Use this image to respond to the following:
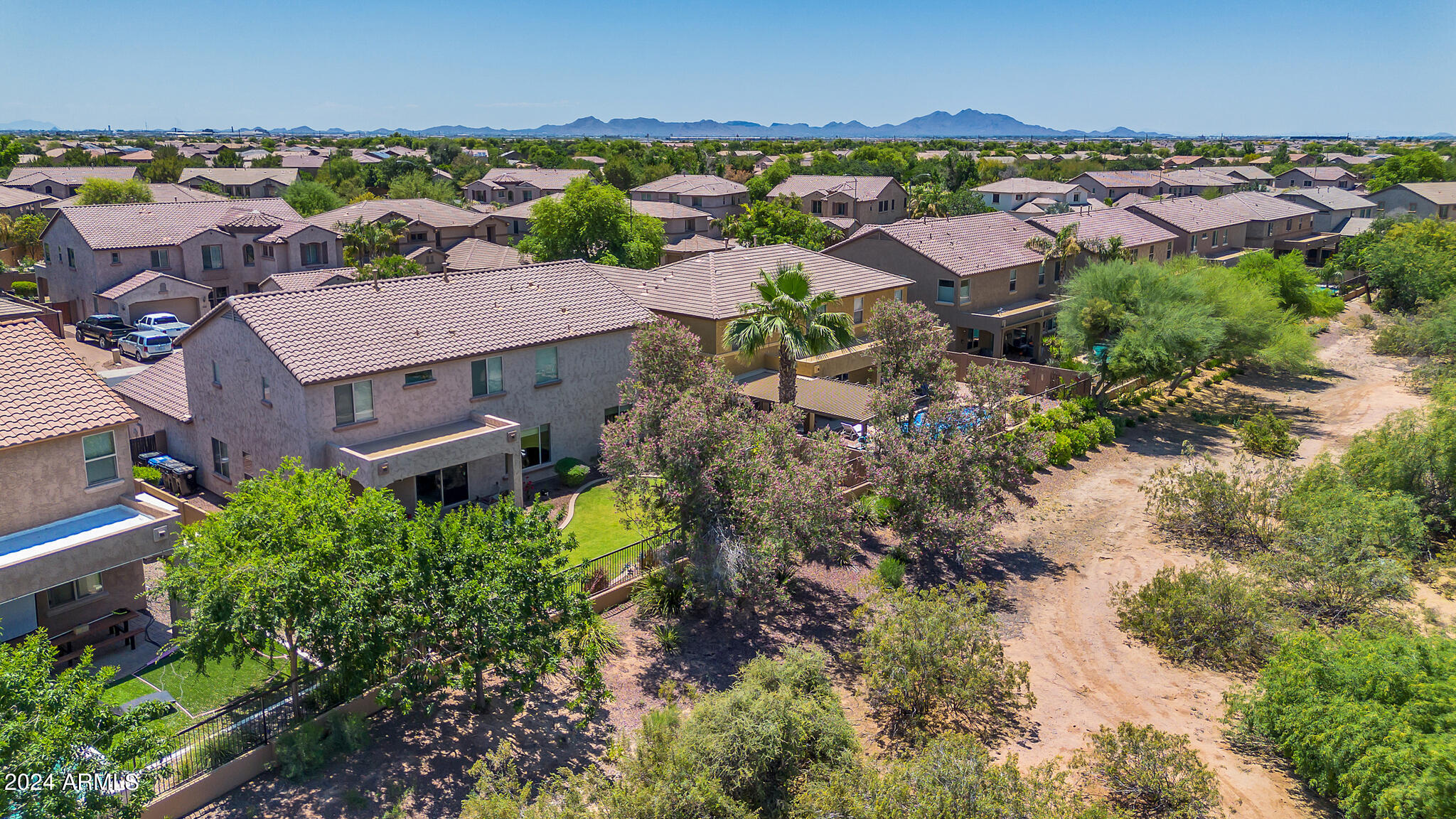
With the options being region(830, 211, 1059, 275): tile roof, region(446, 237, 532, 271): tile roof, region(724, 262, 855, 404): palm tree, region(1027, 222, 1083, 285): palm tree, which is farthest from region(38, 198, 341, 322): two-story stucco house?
region(1027, 222, 1083, 285): palm tree

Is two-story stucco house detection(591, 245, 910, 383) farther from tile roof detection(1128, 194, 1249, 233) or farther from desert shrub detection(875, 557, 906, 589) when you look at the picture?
tile roof detection(1128, 194, 1249, 233)

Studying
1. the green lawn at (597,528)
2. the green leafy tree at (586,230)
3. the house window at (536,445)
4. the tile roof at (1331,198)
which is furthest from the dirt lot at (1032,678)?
the tile roof at (1331,198)

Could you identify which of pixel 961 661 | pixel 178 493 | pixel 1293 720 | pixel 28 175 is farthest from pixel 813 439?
pixel 28 175

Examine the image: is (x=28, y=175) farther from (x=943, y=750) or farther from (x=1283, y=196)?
(x=1283, y=196)

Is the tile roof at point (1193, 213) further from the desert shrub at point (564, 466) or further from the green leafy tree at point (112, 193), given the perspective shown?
the green leafy tree at point (112, 193)

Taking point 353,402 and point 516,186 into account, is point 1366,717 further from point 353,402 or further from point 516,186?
point 516,186

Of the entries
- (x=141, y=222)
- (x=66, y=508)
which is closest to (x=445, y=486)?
(x=66, y=508)
